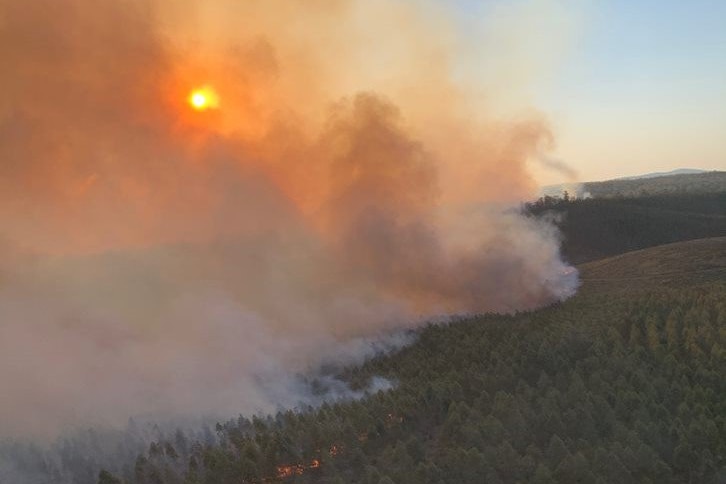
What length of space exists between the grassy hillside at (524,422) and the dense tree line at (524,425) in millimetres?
93

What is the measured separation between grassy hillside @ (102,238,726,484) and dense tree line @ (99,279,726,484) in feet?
0.30

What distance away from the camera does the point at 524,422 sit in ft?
139

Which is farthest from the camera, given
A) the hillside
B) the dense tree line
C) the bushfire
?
the hillside

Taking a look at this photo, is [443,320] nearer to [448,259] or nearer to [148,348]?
[448,259]

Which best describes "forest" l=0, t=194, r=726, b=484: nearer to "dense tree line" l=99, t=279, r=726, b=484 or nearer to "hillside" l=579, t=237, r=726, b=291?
"dense tree line" l=99, t=279, r=726, b=484

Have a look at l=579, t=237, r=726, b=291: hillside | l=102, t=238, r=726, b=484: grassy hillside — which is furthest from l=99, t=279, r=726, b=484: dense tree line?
l=579, t=237, r=726, b=291: hillside

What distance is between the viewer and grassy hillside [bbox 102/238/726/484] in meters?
37.3

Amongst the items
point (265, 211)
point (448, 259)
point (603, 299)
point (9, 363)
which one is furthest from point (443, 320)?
point (9, 363)

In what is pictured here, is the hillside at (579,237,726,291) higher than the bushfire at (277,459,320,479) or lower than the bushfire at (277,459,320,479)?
higher

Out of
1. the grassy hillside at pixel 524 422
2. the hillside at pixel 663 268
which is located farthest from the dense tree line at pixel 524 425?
the hillside at pixel 663 268

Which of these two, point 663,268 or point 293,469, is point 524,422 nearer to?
point 293,469

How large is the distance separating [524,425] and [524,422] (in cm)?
22

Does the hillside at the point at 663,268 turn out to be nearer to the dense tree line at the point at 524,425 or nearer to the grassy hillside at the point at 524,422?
the grassy hillside at the point at 524,422

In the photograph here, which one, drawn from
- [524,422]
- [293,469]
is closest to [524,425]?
[524,422]
